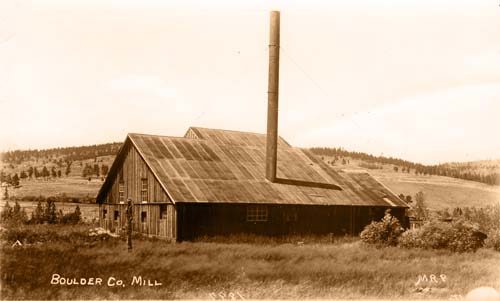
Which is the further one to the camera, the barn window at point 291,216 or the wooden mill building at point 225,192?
the barn window at point 291,216

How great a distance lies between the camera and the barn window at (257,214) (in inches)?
1214

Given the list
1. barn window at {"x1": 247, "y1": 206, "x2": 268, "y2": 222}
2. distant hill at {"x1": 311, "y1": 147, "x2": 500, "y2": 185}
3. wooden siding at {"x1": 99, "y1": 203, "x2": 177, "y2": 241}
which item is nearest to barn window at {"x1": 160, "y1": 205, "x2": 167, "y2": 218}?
wooden siding at {"x1": 99, "y1": 203, "x2": 177, "y2": 241}

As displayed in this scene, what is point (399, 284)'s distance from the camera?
18391 mm

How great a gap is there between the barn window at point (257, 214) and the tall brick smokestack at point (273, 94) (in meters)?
2.25

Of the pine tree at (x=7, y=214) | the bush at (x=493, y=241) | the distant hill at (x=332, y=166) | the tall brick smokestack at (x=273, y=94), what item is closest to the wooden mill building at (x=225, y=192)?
the tall brick smokestack at (x=273, y=94)

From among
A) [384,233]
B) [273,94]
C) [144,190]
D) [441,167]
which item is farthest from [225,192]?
[441,167]

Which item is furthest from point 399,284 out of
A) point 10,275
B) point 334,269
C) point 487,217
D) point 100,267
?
point 487,217

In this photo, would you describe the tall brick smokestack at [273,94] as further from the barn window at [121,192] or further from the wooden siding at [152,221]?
the barn window at [121,192]

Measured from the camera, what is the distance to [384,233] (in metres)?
27.9

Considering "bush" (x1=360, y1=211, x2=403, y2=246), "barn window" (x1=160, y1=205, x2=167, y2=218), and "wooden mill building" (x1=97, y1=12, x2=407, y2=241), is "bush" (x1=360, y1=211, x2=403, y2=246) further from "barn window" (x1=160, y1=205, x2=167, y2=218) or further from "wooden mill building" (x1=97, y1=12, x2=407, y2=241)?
"barn window" (x1=160, y1=205, x2=167, y2=218)

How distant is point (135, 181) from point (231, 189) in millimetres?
4944

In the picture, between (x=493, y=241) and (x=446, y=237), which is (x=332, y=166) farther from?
(x=446, y=237)

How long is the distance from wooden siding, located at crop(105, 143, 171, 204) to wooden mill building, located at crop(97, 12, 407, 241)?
0.05 meters

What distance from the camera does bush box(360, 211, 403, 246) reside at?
91.0 feet
